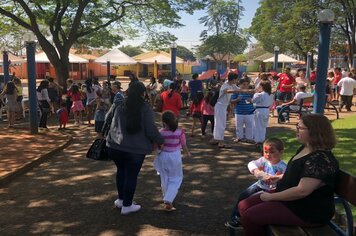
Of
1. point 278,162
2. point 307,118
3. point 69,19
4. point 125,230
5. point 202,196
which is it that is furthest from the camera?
point 69,19

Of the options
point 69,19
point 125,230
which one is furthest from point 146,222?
point 69,19

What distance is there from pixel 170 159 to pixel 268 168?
1424 millimetres

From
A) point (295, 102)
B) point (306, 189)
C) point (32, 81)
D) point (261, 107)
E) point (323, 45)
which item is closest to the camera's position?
point (306, 189)

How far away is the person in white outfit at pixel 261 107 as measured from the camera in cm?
881

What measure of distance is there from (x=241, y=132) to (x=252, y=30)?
144 feet

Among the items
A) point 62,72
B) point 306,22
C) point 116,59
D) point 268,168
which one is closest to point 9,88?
point 62,72

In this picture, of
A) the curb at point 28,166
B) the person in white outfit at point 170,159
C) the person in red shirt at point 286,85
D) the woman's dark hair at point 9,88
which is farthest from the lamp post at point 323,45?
the woman's dark hair at point 9,88

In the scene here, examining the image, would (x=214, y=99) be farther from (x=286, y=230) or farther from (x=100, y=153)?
Answer: (x=286, y=230)

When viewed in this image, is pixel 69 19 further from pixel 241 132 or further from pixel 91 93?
pixel 241 132

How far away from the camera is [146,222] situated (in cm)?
491

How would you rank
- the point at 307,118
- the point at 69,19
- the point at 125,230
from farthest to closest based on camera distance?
the point at 69,19, the point at 125,230, the point at 307,118

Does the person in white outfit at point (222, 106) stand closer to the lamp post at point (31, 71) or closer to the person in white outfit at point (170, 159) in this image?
the person in white outfit at point (170, 159)

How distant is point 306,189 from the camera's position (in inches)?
124

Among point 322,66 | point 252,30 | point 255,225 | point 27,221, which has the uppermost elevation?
point 252,30
